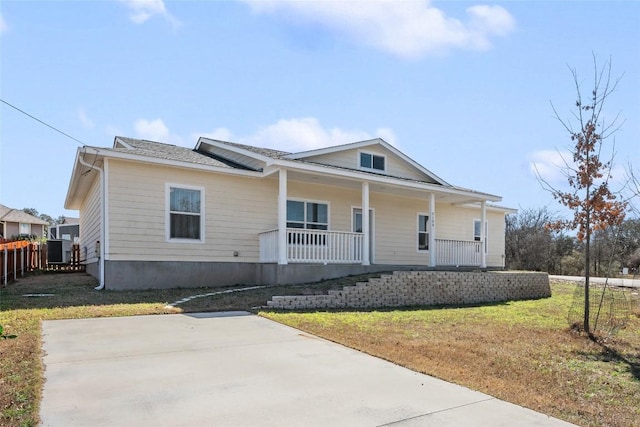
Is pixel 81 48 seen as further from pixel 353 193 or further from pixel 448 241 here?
pixel 448 241

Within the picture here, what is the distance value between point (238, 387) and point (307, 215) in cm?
1104

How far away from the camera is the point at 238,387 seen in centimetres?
445

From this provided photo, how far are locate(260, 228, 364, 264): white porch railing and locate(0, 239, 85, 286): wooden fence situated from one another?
325 inches

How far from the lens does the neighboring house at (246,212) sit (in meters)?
12.1

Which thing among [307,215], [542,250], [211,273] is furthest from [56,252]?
[542,250]

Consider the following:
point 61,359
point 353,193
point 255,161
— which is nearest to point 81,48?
point 255,161

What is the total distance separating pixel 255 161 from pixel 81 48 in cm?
553

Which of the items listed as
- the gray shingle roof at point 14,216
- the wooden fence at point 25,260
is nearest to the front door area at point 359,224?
the wooden fence at point 25,260

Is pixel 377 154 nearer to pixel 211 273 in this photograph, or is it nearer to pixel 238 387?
pixel 211 273

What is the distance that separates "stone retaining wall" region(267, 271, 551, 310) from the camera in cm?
1099

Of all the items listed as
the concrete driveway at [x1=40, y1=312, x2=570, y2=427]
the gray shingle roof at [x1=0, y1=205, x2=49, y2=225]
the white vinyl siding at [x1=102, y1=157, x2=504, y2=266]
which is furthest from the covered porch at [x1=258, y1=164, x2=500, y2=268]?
the gray shingle roof at [x1=0, y1=205, x2=49, y2=225]

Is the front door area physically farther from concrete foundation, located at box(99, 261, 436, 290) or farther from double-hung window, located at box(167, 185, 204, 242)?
double-hung window, located at box(167, 185, 204, 242)

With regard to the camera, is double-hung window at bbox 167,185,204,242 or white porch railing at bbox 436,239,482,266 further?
white porch railing at bbox 436,239,482,266

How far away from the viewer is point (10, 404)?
12.2 feet
